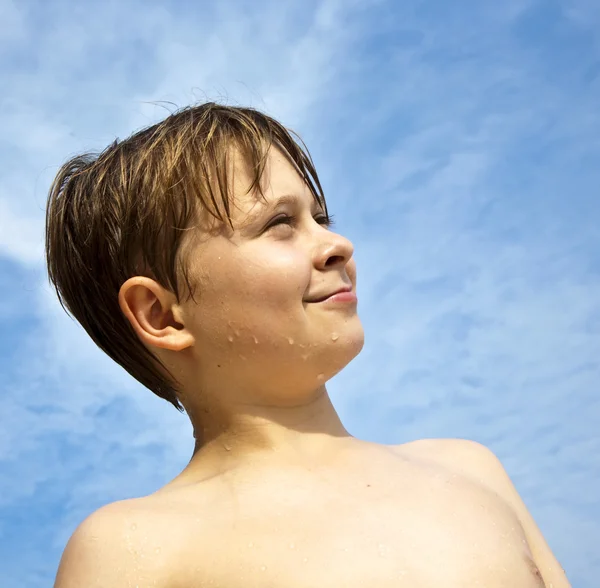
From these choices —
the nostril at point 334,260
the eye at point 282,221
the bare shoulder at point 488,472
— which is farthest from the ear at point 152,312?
the bare shoulder at point 488,472

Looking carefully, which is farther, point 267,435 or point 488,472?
point 488,472

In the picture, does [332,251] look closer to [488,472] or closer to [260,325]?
[260,325]

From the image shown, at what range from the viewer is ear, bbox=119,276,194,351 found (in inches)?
100

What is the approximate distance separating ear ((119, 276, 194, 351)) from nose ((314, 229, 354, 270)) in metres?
0.45

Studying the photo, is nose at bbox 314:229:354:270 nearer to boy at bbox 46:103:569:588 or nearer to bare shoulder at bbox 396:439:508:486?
boy at bbox 46:103:569:588

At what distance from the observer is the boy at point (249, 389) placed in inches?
84.7

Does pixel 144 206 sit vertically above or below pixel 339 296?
above

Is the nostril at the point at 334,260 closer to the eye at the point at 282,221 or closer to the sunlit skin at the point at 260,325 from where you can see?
the sunlit skin at the point at 260,325

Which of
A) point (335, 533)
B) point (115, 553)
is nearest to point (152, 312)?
point (115, 553)

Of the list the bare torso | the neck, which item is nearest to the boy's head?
the neck

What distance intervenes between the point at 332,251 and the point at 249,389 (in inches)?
18.9

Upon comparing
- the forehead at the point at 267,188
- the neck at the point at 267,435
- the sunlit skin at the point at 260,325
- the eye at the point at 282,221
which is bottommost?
the neck at the point at 267,435

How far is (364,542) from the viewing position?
7.06 feet

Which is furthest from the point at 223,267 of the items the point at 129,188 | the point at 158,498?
the point at 158,498
